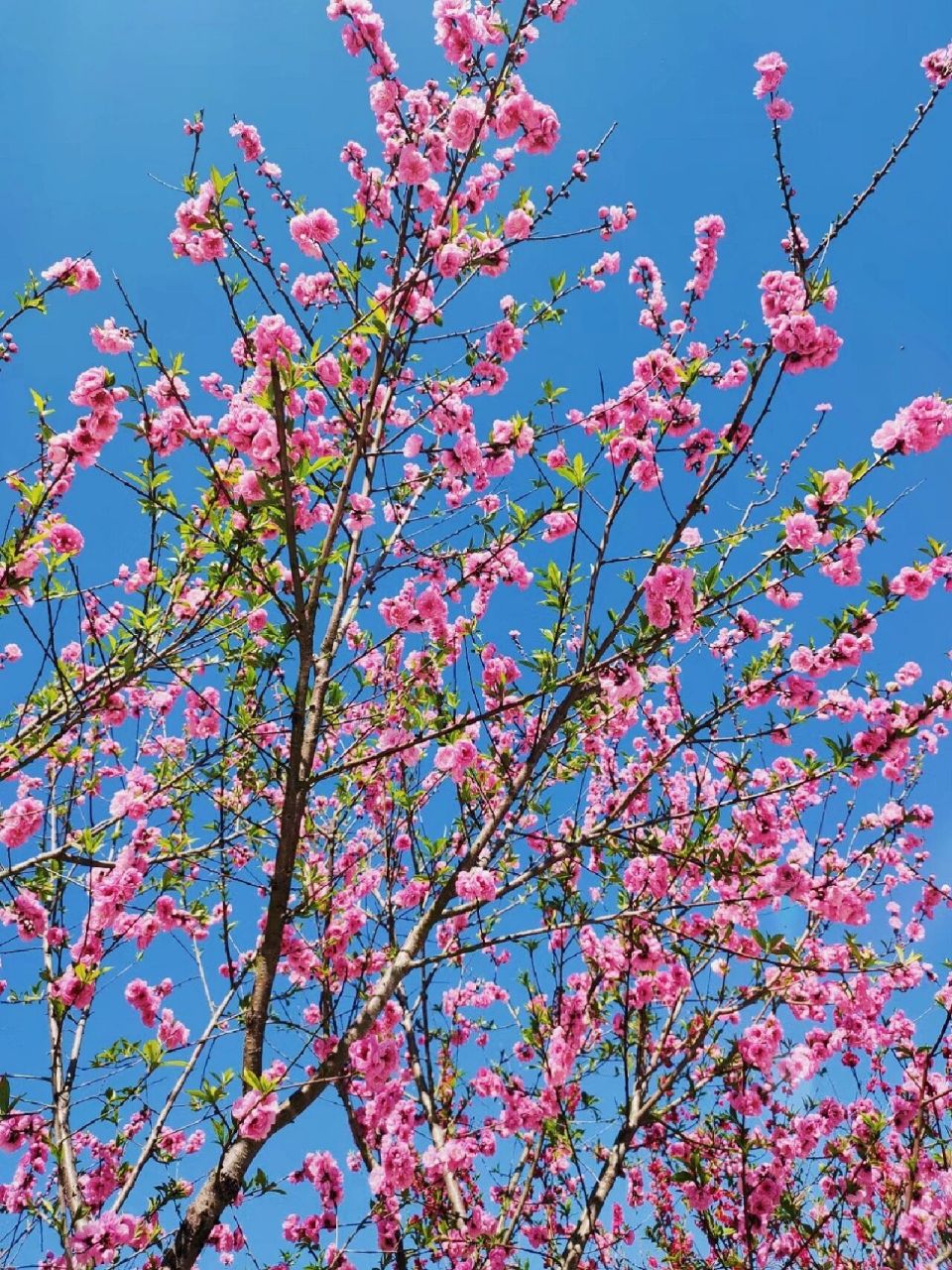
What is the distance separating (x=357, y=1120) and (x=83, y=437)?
4.69 m

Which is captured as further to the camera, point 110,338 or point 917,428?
point 110,338

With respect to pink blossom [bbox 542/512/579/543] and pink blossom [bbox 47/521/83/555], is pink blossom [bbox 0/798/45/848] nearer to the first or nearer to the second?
pink blossom [bbox 47/521/83/555]

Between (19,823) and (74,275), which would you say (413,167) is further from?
(19,823)

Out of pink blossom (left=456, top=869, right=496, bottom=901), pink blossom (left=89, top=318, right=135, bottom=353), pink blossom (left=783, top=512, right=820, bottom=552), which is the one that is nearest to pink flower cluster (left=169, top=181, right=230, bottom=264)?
pink blossom (left=89, top=318, right=135, bottom=353)

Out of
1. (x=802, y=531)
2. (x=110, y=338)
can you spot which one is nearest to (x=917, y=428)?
(x=802, y=531)

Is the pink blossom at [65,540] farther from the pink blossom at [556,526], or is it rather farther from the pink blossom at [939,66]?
the pink blossom at [939,66]

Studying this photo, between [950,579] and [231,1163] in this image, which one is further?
[950,579]

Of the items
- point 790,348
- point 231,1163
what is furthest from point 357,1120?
point 790,348

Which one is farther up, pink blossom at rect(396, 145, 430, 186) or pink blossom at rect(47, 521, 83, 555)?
pink blossom at rect(396, 145, 430, 186)

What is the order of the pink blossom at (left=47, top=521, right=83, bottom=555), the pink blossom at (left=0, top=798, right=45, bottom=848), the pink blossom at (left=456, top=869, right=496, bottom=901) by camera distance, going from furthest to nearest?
the pink blossom at (left=0, top=798, right=45, bottom=848) < the pink blossom at (left=47, top=521, right=83, bottom=555) < the pink blossom at (left=456, top=869, right=496, bottom=901)

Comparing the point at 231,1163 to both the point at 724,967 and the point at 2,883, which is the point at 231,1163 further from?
the point at 724,967

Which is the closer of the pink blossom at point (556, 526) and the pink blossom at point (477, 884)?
the pink blossom at point (477, 884)

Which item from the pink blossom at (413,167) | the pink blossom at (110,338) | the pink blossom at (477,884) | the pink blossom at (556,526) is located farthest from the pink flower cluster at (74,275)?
the pink blossom at (477,884)

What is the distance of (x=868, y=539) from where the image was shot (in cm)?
376
